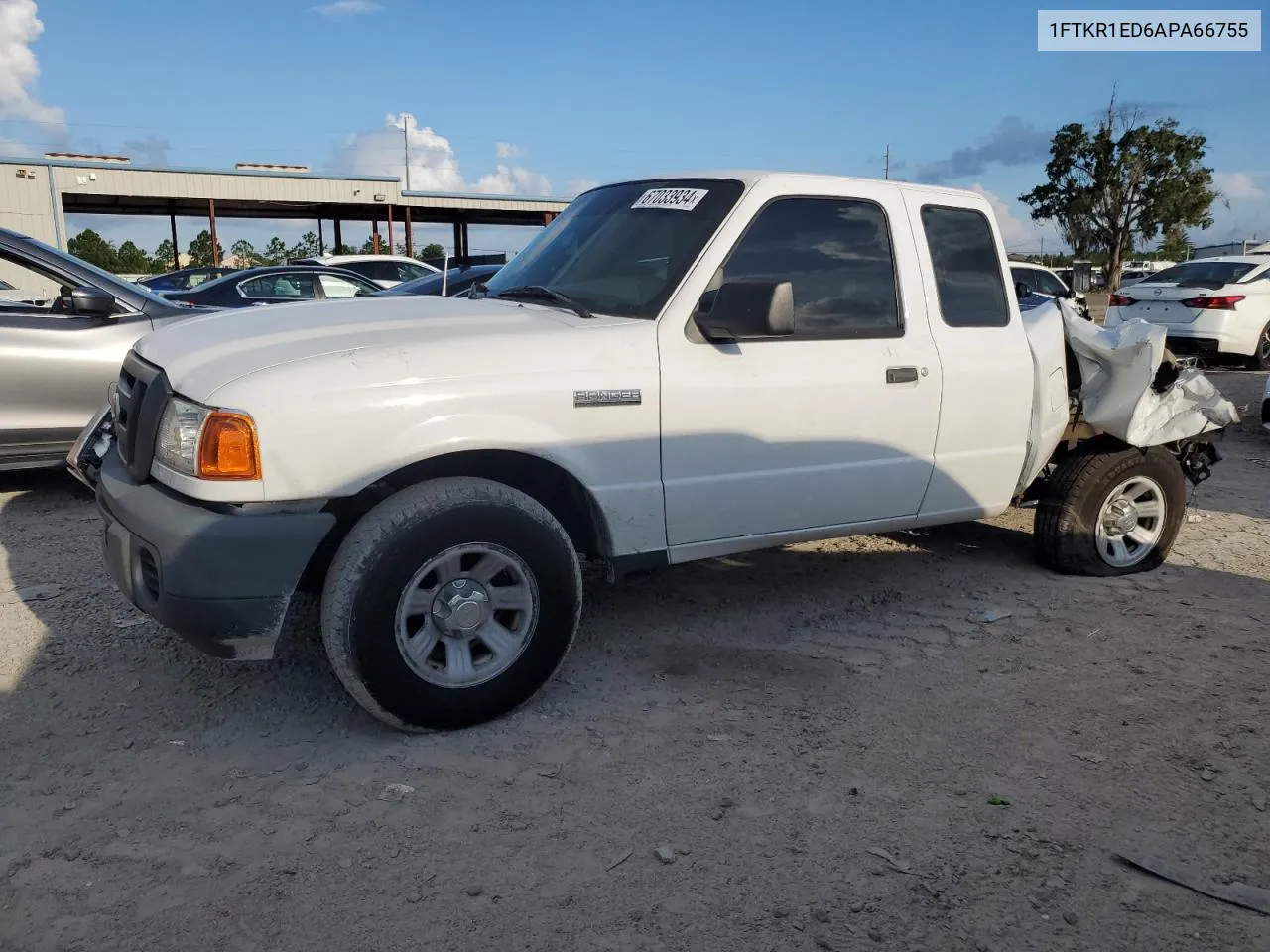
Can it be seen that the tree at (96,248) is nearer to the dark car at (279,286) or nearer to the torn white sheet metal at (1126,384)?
the dark car at (279,286)

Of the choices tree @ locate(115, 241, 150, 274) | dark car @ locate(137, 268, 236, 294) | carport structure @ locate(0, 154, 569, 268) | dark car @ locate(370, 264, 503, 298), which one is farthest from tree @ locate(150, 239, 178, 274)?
dark car @ locate(370, 264, 503, 298)

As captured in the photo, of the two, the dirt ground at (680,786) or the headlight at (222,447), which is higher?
the headlight at (222,447)

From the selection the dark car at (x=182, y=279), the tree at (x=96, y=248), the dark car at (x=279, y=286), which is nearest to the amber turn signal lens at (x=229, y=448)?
the dark car at (x=279, y=286)

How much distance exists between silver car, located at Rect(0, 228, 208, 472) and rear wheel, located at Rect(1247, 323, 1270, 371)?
1339 centimetres

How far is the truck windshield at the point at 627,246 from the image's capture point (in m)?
3.80

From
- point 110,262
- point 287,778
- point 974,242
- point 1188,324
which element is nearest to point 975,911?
point 287,778

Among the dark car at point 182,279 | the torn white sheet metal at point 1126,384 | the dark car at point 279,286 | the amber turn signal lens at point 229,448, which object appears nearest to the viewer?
the amber turn signal lens at point 229,448

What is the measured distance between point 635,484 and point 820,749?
1.11 metres

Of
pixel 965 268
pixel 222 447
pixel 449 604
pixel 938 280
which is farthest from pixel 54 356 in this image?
pixel 965 268

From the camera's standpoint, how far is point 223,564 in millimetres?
2986

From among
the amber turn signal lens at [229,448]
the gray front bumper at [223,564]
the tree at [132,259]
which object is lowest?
the gray front bumper at [223,564]

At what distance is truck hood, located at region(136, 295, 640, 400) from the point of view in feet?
10.4

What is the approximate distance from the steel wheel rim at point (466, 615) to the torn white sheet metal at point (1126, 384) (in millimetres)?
3241

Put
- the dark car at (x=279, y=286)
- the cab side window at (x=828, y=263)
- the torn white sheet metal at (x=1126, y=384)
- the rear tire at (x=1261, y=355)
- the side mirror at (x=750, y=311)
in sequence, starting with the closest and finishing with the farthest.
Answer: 1. the side mirror at (x=750, y=311)
2. the cab side window at (x=828, y=263)
3. the torn white sheet metal at (x=1126, y=384)
4. the dark car at (x=279, y=286)
5. the rear tire at (x=1261, y=355)
